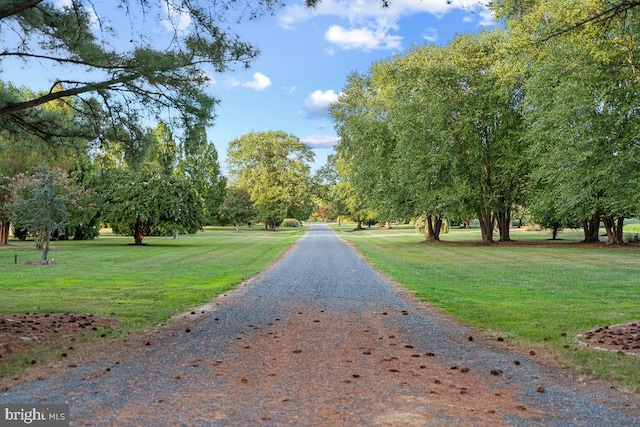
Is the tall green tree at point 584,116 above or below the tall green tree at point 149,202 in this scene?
above

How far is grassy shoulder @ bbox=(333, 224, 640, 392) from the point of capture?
5.96 m

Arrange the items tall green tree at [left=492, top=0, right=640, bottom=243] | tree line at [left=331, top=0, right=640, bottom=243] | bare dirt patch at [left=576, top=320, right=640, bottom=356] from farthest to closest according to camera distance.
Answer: tree line at [left=331, top=0, right=640, bottom=243], tall green tree at [left=492, top=0, right=640, bottom=243], bare dirt patch at [left=576, top=320, right=640, bottom=356]

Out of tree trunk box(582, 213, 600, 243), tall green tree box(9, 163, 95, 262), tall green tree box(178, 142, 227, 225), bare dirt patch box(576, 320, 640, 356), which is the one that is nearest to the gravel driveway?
bare dirt patch box(576, 320, 640, 356)

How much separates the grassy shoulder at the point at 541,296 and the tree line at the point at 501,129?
501 centimetres

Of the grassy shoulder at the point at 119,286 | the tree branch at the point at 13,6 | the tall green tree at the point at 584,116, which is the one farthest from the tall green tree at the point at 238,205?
the tree branch at the point at 13,6

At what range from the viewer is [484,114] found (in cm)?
2908

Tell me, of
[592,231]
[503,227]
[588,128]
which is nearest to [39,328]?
[588,128]

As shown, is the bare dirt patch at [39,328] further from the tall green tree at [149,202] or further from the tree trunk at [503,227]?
the tree trunk at [503,227]

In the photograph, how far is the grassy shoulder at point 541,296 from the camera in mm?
5965

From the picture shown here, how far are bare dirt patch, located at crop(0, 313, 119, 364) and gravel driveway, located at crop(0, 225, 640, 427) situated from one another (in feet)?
2.93

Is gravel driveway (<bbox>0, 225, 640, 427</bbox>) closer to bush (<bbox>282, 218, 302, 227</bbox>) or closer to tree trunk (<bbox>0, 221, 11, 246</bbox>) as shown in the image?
tree trunk (<bbox>0, 221, 11, 246</bbox>)

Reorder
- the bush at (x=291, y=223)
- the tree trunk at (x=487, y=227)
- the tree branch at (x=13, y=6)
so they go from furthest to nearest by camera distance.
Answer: the bush at (x=291, y=223) < the tree trunk at (x=487, y=227) < the tree branch at (x=13, y=6)

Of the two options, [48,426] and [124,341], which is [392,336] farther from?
[48,426]

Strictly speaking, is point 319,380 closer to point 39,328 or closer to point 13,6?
point 39,328
